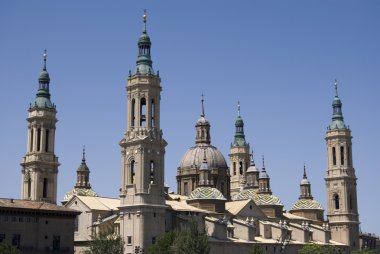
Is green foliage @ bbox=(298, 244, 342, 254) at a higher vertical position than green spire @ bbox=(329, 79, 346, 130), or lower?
lower

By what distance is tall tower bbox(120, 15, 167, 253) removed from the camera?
85812mm

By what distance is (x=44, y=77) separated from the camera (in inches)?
4301

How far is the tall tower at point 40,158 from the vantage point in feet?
343

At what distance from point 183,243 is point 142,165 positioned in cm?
1300

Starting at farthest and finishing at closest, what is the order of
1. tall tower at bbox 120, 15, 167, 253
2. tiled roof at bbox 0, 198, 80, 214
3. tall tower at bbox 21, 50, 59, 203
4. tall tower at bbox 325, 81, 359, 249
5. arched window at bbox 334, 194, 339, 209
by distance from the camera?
arched window at bbox 334, 194, 339, 209 < tall tower at bbox 325, 81, 359, 249 < tall tower at bbox 21, 50, 59, 203 < tall tower at bbox 120, 15, 167, 253 < tiled roof at bbox 0, 198, 80, 214

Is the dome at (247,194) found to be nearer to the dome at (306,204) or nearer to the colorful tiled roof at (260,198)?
the colorful tiled roof at (260,198)

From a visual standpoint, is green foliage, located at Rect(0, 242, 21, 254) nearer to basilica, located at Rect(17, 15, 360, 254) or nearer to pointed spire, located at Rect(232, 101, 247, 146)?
basilica, located at Rect(17, 15, 360, 254)

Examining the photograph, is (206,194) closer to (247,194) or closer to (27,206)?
(247,194)

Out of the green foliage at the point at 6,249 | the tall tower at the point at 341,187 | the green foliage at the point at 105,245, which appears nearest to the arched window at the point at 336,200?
the tall tower at the point at 341,187

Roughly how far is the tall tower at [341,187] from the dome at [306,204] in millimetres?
3955

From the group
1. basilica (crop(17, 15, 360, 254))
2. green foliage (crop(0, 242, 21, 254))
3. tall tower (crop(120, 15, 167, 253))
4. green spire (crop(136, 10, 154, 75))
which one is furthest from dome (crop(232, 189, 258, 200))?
green foliage (crop(0, 242, 21, 254))

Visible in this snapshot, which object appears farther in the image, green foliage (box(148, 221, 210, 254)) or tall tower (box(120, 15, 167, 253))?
tall tower (box(120, 15, 167, 253))

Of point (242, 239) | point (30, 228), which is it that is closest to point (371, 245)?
point (242, 239)

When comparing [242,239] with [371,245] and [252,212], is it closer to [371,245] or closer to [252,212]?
[252,212]
